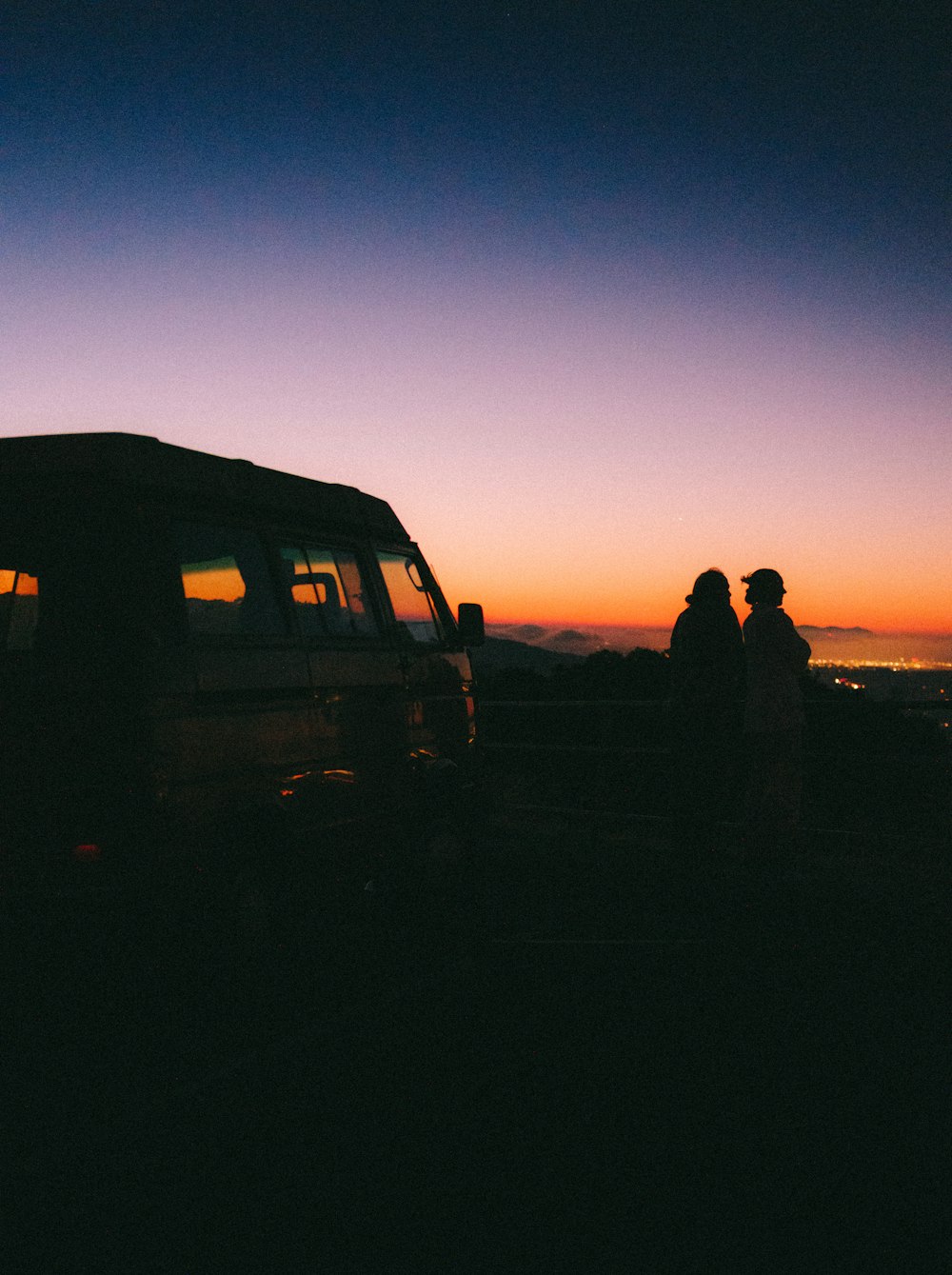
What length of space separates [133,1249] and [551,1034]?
2.28 meters

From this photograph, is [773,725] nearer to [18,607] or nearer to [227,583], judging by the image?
[227,583]

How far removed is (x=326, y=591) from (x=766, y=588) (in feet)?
12.4

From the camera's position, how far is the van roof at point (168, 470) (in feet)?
17.0

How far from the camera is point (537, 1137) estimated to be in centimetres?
392

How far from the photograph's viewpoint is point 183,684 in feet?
17.0

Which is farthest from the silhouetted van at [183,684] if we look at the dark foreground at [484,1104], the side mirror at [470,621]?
the side mirror at [470,621]

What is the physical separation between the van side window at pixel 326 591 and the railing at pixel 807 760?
2477 mm

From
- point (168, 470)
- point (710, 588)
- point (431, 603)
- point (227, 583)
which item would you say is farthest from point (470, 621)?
point (168, 470)

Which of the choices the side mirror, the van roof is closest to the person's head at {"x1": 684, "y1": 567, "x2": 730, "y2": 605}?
the side mirror

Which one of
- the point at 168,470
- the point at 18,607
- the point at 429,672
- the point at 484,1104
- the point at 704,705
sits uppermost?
the point at 168,470

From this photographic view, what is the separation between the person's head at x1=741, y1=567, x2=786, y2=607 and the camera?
9180mm

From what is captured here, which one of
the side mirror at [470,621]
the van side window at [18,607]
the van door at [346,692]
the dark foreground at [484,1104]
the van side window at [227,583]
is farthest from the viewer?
the side mirror at [470,621]

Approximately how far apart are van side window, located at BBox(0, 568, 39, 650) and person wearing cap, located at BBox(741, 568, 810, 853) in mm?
5656

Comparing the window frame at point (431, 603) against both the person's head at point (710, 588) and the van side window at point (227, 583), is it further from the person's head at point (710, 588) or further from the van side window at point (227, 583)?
the person's head at point (710, 588)
